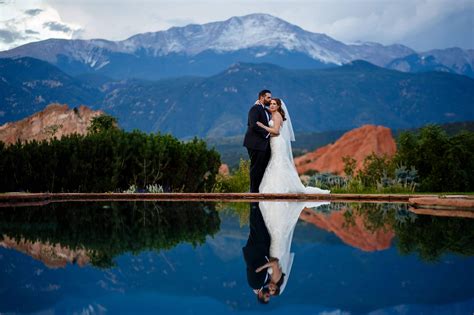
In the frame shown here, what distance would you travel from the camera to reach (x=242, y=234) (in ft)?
27.9

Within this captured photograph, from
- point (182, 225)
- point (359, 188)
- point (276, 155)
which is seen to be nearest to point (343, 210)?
point (276, 155)

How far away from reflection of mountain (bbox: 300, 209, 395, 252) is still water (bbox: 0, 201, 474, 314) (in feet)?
0.05

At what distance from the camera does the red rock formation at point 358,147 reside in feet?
109

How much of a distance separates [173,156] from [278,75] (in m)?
179

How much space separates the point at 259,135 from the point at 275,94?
16513 centimetres

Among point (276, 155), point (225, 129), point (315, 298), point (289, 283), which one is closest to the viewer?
point (315, 298)

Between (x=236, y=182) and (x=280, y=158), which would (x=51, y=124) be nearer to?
(x=236, y=182)

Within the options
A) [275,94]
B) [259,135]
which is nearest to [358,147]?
[259,135]

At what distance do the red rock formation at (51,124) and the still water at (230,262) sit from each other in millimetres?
14159

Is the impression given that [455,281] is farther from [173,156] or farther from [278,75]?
[278,75]

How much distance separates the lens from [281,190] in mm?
13797

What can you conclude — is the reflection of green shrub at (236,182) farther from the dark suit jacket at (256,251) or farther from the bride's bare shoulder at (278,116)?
the dark suit jacket at (256,251)

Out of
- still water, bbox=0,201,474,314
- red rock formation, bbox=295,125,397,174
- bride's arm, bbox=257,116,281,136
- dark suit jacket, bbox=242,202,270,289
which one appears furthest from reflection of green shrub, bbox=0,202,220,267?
red rock formation, bbox=295,125,397,174

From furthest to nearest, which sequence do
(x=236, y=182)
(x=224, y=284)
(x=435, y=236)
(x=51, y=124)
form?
(x=51, y=124) < (x=236, y=182) < (x=435, y=236) < (x=224, y=284)
